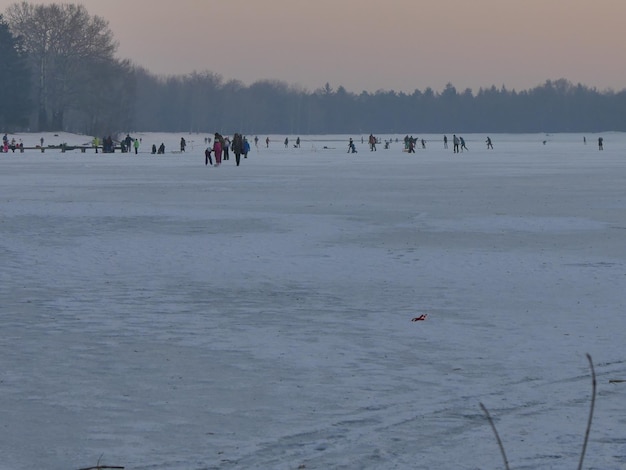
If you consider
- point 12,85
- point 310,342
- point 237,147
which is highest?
point 12,85

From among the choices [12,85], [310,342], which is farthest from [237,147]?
[12,85]

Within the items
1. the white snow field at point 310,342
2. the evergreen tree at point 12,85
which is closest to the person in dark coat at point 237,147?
the white snow field at point 310,342

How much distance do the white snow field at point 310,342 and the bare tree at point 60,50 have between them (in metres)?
84.9

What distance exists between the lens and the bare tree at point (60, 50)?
10006 centimetres

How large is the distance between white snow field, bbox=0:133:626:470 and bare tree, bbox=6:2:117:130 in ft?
279

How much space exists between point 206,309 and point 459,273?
10.9 feet

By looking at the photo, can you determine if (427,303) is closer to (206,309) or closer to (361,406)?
(206,309)

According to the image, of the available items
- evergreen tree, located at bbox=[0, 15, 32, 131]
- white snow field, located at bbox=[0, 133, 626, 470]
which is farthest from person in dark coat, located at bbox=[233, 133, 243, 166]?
evergreen tree, located at bbox=[0, 15, 32, 131]

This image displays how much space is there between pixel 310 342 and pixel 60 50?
97107mm

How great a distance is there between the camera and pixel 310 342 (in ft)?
25.7

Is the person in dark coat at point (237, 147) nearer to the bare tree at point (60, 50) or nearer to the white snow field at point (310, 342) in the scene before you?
the white snow field at point (310, 342)

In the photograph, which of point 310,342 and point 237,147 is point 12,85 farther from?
point 310,342

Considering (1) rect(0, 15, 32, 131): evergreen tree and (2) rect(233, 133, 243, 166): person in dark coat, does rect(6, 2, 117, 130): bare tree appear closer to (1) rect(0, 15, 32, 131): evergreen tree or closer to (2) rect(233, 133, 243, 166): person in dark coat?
(1) rect(0, 15, 32, 131): evergreen tree

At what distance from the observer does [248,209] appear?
20.8m
